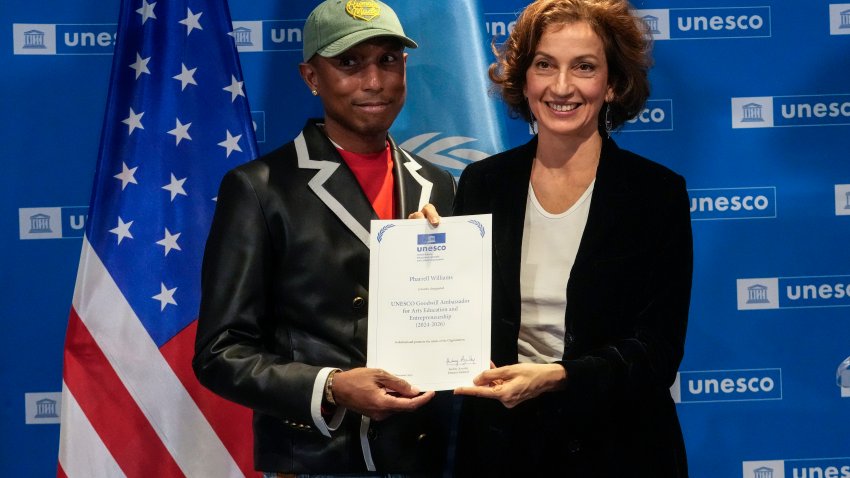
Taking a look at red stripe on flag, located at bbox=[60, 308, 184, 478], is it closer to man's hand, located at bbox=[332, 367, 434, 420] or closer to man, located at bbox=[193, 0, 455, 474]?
man, located at bbox=[193, 0, 455, 474]

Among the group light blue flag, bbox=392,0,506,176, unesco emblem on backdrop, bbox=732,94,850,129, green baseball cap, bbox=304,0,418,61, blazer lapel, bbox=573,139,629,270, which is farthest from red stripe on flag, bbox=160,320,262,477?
unesco emblem on backdrop, bbox=732,94,850,129

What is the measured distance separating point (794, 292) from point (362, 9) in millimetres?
2353

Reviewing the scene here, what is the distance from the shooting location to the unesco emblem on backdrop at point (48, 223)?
12.8 feet

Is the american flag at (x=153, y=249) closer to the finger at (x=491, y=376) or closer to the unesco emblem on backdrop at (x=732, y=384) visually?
the finger at (x=491, y=376)

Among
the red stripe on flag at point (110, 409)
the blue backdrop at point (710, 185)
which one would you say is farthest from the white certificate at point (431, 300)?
the blue backdrop at point (710, 185)

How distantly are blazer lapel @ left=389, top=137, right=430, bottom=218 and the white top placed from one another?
33cm

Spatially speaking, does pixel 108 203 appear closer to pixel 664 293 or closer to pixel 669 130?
pixel 664 293

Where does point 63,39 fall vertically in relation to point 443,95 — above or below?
above

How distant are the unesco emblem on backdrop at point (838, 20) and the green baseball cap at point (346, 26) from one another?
2.21 metres

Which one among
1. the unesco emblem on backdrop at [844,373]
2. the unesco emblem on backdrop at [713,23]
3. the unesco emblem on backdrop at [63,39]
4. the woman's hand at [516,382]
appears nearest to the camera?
the woman's hand at [516,382]

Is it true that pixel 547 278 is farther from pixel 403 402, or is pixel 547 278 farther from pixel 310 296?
pixel 310 296

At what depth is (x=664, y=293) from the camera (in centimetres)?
232

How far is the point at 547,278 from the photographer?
7.61 feet

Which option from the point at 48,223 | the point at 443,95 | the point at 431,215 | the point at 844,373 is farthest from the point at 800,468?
the point at 48,223
